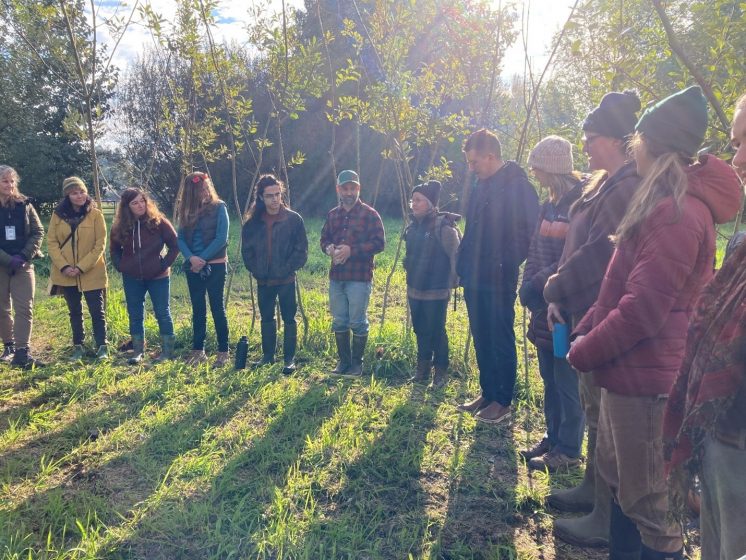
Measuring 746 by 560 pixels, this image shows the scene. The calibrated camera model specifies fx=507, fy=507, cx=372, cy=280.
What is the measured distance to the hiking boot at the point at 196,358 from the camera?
5.07 m

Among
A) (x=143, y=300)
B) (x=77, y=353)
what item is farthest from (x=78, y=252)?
(x=77, y=353)

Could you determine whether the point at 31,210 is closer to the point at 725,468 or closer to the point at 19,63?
the point at 725,468

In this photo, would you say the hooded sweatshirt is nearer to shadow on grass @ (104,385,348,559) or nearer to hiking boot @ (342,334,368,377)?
shadow on grass @ (104,385,348,559)

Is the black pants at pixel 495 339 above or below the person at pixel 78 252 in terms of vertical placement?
below

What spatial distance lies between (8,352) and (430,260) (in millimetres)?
4302

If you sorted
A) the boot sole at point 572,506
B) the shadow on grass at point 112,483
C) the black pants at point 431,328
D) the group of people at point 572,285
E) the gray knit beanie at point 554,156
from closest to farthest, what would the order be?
the group of people at point 572,285
the shadow on grass at point 112,483
the boot sole at point 572,506
the gray knit beanie at point 554,156
the black pants at point 431,328

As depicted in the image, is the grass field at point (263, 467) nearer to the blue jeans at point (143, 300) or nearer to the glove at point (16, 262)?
the blue jeans at point (143, 300)

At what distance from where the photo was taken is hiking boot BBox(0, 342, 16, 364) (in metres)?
4.98

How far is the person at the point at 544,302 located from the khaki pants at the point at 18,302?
15.2 feet

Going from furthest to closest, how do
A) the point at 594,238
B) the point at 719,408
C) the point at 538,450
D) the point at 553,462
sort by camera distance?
the point at 538,450 → the point at 553,462 → the point at 594,238 → the point at 719,408

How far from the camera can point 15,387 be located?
4.40 metres

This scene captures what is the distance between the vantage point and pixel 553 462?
128 inches

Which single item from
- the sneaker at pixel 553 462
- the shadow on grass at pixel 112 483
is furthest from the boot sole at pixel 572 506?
the shadow on grass at pixel 112 483

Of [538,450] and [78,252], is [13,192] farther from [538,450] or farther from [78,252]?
[538,450]
